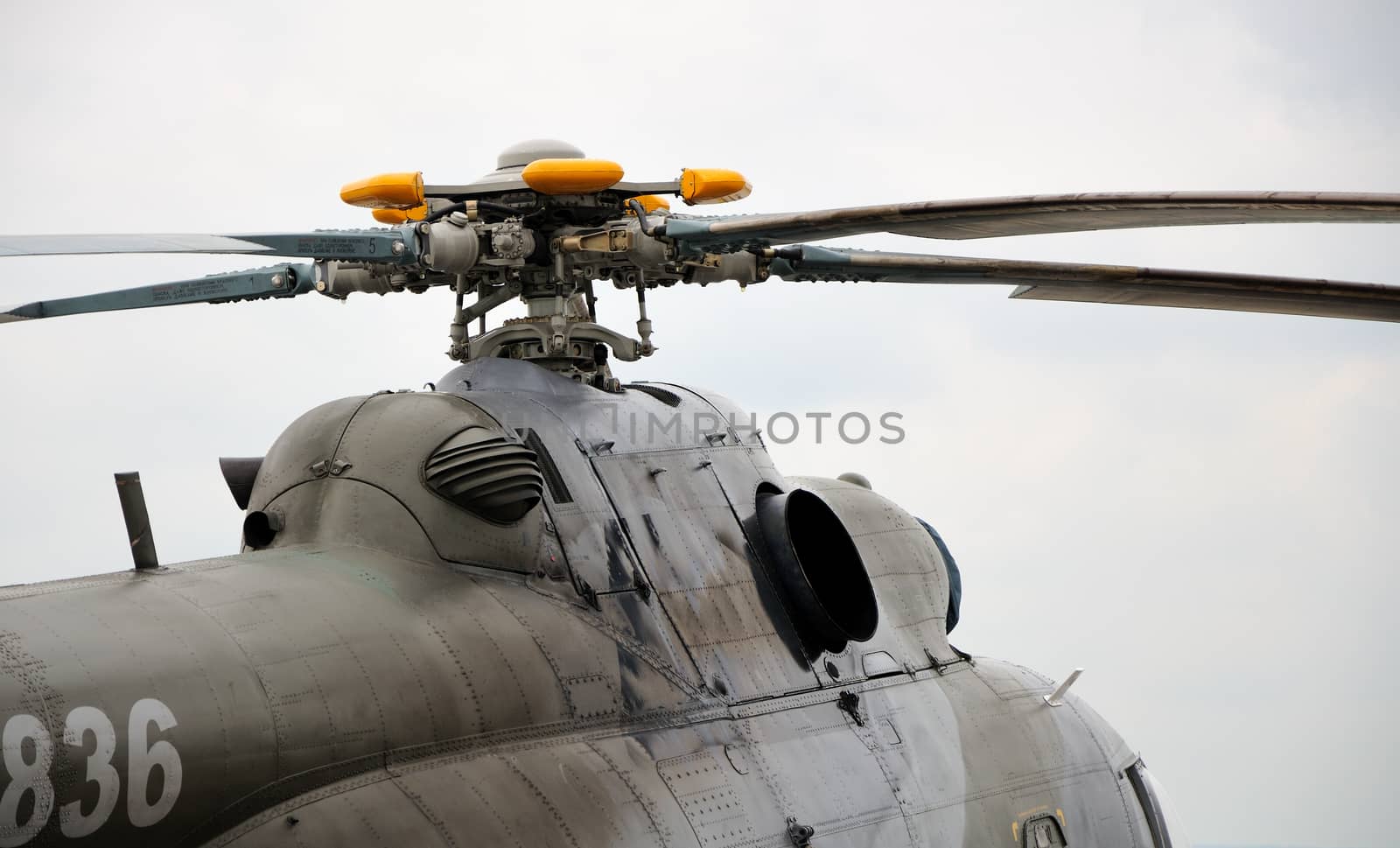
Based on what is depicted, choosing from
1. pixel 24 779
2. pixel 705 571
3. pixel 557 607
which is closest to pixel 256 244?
pixel 557 607

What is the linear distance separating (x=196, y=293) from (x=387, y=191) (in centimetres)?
136

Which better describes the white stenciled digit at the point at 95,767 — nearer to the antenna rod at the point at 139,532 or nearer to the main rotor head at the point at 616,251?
the antenna rod at the point at 139,532

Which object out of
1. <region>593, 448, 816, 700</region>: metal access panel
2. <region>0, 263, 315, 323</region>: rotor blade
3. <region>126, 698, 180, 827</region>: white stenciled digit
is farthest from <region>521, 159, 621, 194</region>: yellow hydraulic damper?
<region>126, 698, 180, 827</region>: white stenciled digit

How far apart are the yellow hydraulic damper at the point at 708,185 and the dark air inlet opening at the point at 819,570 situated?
1.91 metres

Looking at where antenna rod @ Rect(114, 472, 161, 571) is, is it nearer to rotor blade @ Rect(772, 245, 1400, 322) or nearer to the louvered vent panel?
the louvered vent panel

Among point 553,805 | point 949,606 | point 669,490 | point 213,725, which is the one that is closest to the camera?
point 213,725

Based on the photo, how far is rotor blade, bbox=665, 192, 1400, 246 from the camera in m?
6.44

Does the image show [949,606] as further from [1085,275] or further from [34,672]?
[34,672]

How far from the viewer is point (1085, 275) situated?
26.3ft

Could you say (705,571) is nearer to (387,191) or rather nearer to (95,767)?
(387,191)

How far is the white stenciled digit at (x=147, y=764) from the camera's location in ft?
17.4

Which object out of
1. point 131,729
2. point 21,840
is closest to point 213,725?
point 131,729

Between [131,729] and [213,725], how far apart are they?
1.06 feet

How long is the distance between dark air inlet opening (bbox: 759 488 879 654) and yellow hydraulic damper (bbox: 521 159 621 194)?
2421mm
